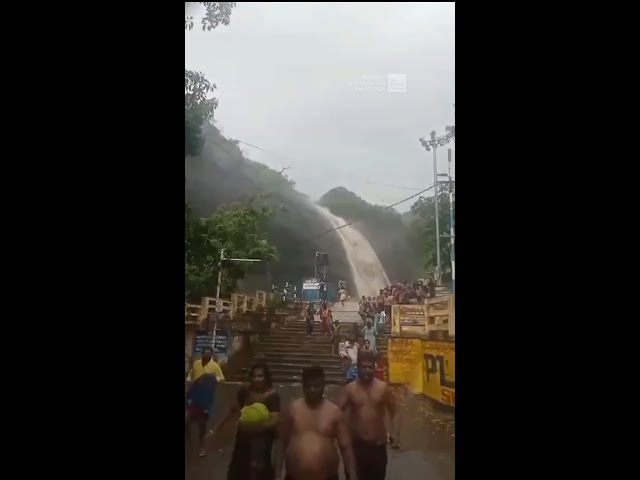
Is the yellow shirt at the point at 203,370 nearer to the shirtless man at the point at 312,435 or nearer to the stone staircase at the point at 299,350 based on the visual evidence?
the stone staircase at the point at 299,350

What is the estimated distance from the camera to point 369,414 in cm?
156

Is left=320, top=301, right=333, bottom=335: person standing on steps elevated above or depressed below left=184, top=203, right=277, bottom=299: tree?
below

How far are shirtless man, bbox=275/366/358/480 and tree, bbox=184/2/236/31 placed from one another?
1100 mm

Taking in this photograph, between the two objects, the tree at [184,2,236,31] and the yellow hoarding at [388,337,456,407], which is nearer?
the yellow hoarding at [388,337,456,407]

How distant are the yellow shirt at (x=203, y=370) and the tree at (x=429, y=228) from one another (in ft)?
2.29

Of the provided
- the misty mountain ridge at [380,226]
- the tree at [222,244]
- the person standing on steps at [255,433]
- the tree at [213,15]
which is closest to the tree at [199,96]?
the tree at [213,15]

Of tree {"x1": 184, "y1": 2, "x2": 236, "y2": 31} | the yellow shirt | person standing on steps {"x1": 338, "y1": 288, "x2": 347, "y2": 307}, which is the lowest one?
the yellow shirt

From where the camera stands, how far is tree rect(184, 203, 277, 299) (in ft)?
5.13

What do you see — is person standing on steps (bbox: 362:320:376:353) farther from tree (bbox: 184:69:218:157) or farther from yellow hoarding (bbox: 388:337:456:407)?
tree (bbox: 184:69:218:157)

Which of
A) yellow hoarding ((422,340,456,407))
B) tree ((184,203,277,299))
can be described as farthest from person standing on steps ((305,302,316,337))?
yellow hoarding ((422,340,456,407))

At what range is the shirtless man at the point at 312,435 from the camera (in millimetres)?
1547

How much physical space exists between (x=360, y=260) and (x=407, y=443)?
22.1 inches

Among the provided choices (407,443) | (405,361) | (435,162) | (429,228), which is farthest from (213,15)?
(407,443)
